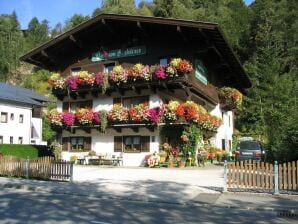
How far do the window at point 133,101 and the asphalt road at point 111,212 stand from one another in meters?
15.9

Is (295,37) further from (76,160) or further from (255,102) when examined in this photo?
(76,160)

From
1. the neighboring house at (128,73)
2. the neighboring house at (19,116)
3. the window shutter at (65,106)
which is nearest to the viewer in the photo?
the neighboring house at (128,73)

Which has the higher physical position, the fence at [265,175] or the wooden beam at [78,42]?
the wooden beam at [78,42]

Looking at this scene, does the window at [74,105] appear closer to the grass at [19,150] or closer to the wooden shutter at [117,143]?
the wooden shutter at [117,143]

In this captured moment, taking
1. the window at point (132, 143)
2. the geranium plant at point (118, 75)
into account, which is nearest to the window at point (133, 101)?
the geranium plant at point (118, 75)

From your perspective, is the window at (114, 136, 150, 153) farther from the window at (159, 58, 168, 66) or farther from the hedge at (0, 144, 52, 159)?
the hedge at (0, 144, 52, 159)

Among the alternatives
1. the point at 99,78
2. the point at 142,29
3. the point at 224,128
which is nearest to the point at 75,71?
the point at 99,78

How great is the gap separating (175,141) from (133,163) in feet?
10.4

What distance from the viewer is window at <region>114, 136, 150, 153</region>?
1147 inches

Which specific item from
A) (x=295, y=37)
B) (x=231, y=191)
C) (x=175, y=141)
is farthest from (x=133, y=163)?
(x=295, y=37)

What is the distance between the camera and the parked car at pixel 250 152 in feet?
88.1

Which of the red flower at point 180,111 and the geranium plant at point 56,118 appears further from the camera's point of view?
the geranium plant at point 56,118

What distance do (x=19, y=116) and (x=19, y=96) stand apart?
115 inches

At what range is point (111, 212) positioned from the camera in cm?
1126
